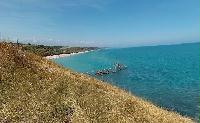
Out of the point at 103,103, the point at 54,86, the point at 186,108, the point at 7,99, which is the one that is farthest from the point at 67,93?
the point at 186,108

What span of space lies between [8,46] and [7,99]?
215 inches

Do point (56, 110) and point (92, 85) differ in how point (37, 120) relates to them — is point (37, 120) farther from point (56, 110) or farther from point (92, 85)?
point (92, 85)

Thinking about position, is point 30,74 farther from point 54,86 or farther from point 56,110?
point 56,110

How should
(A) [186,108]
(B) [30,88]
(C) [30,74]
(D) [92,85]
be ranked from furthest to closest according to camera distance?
(A) [186,108]
(D) [92,85]
(C) [30,74]
(B) [30,88]

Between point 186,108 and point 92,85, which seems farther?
point 186,108

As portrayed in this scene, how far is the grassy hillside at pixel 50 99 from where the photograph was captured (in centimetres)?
1552

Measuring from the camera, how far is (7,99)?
624 inches

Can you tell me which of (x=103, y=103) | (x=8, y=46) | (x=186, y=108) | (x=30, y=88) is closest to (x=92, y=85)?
(x=103, y=103)

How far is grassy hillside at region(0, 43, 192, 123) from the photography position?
50.9 feet

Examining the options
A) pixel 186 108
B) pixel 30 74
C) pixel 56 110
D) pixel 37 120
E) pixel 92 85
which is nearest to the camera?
pixel 37 120

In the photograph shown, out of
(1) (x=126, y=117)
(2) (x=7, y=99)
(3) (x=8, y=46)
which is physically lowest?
(1) (x=126, y=117)

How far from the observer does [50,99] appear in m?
16.6

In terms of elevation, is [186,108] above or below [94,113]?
below

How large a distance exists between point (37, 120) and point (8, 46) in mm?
7038
